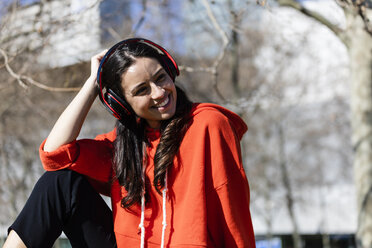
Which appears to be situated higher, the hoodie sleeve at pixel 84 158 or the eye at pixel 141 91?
the eye at pixel 141 91

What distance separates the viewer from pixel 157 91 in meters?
2.43

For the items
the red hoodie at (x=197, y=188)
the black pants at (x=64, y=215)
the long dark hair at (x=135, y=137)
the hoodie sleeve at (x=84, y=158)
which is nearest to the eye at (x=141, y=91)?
the long dark hair at (x=135, y=137)

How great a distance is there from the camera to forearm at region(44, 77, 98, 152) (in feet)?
8.20

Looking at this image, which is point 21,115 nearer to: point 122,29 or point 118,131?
point 122,29

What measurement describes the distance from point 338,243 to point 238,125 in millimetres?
22818

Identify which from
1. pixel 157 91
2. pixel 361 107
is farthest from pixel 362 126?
pixel 157 91

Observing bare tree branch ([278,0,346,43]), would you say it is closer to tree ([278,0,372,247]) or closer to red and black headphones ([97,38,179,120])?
tree ([278,0,372,247])

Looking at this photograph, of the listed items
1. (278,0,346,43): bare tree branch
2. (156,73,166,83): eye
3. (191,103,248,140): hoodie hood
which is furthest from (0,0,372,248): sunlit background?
(156,73,166,83): eye

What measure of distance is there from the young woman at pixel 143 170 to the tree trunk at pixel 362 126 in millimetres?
3619

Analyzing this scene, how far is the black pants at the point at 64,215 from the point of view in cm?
250

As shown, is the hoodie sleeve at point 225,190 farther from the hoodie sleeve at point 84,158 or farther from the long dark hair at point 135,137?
the hoodie sleeve at point 84,158

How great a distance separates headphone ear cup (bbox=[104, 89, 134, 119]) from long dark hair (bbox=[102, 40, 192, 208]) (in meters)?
0.04

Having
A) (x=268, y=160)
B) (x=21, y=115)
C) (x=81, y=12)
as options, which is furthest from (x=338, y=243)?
(x=81, y=12)

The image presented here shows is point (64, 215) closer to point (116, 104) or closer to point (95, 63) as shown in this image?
point (116, 104)
